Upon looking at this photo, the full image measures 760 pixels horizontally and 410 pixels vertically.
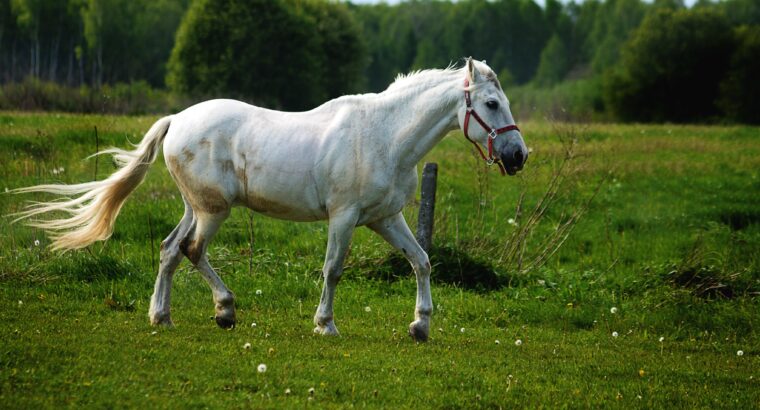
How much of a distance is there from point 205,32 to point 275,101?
6529mm

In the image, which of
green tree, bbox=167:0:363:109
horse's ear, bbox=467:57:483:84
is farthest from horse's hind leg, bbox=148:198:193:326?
green tree, bbox=167:0:363:109

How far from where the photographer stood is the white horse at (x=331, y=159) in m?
8.18

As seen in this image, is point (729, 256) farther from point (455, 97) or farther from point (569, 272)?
point (455, 97)

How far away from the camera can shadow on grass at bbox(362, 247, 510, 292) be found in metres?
11.8

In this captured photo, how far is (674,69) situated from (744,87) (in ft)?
19.7

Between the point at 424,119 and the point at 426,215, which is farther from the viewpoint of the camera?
the point at 426,215

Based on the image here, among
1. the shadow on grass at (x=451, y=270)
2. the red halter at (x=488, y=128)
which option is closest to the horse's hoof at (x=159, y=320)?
the red halter at (x=488, y=128)

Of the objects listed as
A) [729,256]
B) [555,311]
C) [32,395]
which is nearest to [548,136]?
[729,256]

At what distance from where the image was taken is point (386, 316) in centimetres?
1002

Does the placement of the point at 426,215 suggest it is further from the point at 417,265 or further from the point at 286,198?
the point at 286,198

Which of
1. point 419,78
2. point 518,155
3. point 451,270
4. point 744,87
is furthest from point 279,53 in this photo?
point 518,155

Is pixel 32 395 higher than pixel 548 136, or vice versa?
pixel 32 395

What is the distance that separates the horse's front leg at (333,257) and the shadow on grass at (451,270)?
3.32 meters

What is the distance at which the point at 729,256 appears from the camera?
1477 cm
